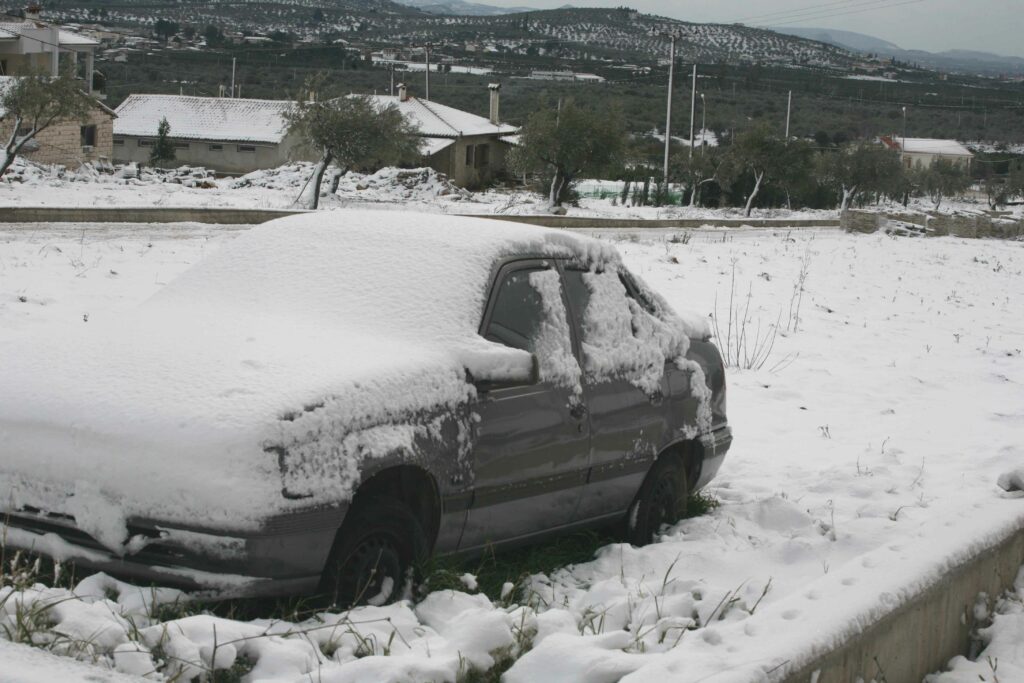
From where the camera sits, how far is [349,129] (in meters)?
50.8

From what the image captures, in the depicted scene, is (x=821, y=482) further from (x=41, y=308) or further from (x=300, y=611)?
(x=41, y=308)

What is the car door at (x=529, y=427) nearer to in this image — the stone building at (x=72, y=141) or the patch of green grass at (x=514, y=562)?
the patch of green grass at (x=514, y=562)

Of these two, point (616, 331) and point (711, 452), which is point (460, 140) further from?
point (616, 331)

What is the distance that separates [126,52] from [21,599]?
13800 cm

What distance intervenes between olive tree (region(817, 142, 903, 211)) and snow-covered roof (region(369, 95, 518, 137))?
18677 mm

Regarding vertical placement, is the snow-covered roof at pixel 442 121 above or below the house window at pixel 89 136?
above

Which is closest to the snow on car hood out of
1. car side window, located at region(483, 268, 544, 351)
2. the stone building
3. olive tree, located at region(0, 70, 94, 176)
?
car side window, located at region(483, 268, 544, 351)

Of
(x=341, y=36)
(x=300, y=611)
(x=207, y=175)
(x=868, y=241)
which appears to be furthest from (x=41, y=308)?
(x=341, y=36)

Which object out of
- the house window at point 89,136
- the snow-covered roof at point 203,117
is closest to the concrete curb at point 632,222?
the house window at point 89,136

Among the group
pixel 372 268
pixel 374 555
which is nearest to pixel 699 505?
pixel 372 268

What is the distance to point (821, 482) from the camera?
817 cm

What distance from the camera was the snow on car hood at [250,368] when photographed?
435cm

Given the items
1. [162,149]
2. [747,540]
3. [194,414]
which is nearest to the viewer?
[194,414]

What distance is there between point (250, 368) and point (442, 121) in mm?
73208
